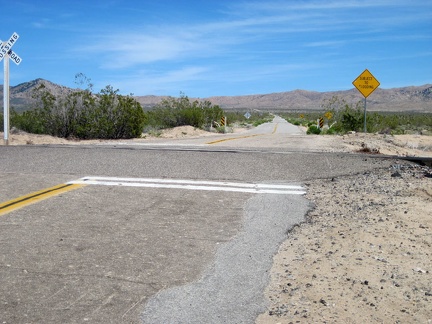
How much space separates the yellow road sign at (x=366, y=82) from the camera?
26.7 m

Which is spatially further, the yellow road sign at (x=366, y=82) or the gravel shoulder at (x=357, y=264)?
the yellow road sign at (x=366, y=82)

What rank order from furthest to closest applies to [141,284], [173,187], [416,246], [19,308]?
[173,187], [416,246], [141,284], [19,308]

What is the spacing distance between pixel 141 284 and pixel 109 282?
0.98ft

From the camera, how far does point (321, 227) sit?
7059 mm

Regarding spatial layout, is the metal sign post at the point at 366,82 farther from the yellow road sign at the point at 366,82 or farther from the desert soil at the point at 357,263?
the desert soil at the point at 357,263

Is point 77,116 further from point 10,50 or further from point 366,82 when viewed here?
point 366,82

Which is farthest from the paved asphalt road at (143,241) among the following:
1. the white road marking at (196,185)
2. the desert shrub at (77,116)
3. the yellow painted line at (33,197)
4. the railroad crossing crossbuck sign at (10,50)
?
the desert shrub at (77,116)

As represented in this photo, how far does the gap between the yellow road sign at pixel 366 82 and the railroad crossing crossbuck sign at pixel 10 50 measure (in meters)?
16.6

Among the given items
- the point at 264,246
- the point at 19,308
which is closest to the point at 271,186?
the point at 264,246

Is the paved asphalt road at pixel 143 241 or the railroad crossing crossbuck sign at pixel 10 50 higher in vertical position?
the railroad crossing crossbuck sign at pixel 10 50

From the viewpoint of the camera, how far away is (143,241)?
609 centimetres

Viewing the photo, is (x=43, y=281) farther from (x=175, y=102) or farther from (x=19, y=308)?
(x=175, y=102)

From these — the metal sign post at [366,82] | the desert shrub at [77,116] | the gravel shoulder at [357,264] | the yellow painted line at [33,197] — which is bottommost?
the gravel shoulder at [357,264]

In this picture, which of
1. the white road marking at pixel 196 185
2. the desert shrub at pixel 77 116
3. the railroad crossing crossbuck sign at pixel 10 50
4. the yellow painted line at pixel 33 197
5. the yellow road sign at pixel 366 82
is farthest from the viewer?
the desert shrub at pixel 77 116
